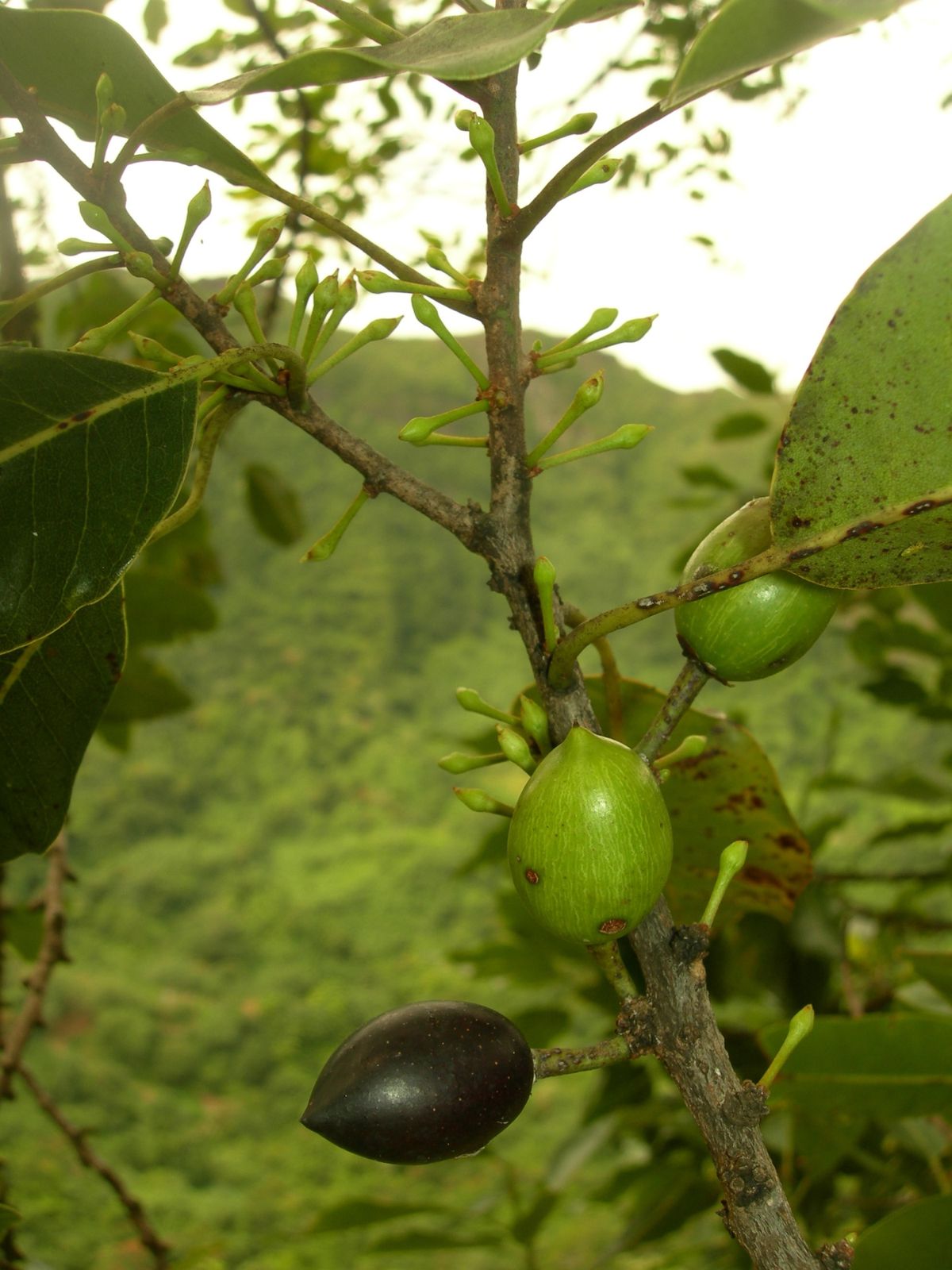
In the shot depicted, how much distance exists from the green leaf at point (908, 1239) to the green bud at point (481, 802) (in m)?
0.37

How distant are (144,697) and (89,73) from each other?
79cm

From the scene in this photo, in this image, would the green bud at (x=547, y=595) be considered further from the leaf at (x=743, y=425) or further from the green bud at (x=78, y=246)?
the leaf at (x=743, y=425)

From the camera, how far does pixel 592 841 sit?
452mm

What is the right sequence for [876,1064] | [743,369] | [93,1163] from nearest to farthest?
[876,1064] → [93,1163] → [743,369]

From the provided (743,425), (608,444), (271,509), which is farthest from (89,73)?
(743,425)

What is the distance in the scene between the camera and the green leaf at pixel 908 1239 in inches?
24.7

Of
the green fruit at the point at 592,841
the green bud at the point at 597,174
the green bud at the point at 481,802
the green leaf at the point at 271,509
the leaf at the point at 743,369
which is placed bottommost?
the green fruit at the point at 592,841

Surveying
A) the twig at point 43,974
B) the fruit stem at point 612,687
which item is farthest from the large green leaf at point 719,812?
the twig at point 43,974

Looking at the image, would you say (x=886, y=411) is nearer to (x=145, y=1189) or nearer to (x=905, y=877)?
(x=905, y=877)

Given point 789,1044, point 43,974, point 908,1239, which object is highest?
point 43,974

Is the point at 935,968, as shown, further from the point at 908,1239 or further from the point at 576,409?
the point at 576,409

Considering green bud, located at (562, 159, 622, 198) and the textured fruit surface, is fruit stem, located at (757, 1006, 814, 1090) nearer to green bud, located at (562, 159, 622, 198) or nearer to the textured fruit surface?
the textured fruit surface

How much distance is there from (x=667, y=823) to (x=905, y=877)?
43.6 inches

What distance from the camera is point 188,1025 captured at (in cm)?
274
